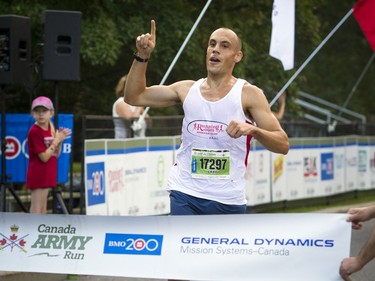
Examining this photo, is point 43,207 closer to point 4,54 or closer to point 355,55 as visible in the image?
point 4,54

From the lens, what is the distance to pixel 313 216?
6926 millimetres

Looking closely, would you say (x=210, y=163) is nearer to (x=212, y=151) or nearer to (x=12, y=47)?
(x=212, y=151)

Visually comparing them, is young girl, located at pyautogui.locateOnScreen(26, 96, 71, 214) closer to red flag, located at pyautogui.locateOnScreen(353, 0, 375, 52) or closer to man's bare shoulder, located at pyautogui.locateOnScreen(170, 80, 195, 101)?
red flag, located at pyautogui.locateOnScreen(353, 0, 375, 52)

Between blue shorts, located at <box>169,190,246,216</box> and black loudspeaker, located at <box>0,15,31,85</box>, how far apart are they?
675 centimetres

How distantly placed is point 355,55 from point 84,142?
32.0m

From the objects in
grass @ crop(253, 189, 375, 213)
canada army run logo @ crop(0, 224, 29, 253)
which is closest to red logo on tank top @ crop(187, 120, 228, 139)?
canada army run logo @ crop(0, 224, 29, 253)

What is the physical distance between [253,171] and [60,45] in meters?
5.21

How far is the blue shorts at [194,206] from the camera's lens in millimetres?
7723

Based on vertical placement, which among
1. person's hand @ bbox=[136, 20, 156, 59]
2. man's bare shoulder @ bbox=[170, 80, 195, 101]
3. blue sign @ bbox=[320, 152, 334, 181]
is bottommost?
blue sign @ bbox=[320, 152, 334, 181]

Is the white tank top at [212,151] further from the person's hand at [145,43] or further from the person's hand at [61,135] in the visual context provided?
the person's hand at [61,135]

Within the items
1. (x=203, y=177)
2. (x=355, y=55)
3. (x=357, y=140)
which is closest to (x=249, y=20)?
(x=357, y=140)

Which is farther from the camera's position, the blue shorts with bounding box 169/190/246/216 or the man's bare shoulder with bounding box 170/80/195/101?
the man's bare shoulder with bounding box 170/80/195/101

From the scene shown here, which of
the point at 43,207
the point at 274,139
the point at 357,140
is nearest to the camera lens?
→ the point at 274,139

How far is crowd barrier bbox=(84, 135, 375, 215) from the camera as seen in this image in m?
14.5
